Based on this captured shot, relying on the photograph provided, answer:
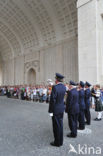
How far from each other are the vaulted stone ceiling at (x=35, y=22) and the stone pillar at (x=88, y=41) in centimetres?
360

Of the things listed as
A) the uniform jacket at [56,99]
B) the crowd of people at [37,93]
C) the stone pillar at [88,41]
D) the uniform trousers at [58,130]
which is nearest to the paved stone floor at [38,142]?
the uniform trousers at [58,130]

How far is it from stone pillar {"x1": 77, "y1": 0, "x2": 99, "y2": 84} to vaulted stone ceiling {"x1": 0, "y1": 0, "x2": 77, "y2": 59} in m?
3.60

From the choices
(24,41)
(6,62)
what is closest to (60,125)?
(24,41)

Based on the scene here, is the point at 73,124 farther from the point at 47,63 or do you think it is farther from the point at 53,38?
the point at 53,38

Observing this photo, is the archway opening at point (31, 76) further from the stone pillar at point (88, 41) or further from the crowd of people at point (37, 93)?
Answer: the stone pillar at point (88, 41)

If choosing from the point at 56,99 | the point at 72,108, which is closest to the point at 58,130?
the point at 56,99

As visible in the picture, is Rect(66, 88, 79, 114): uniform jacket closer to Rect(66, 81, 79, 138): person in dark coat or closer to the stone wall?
Rect(66, 81, 79, 138): person in dark coat

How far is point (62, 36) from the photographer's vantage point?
56.9 feet

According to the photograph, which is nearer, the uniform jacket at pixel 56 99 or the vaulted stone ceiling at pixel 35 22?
the uniform jacket at pixel 56 99

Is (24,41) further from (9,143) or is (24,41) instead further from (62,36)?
(9,143)

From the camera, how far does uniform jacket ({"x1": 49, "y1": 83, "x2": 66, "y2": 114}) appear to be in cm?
360

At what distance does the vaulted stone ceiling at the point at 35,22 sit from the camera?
629 inches

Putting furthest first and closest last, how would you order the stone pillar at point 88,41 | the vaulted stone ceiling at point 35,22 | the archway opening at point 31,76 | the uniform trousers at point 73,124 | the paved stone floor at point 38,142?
the archway opening at point 31,76
the vaulted stone ceiling at point 35,22
the stone pillar at point 88,41
the uniform trousers at point 73,124
the paved stone floor at point 38,142

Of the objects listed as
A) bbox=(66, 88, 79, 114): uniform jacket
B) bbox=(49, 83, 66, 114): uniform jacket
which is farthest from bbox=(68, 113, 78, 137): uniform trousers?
bbox=(49, 83, 66, 114): uniform jacket
